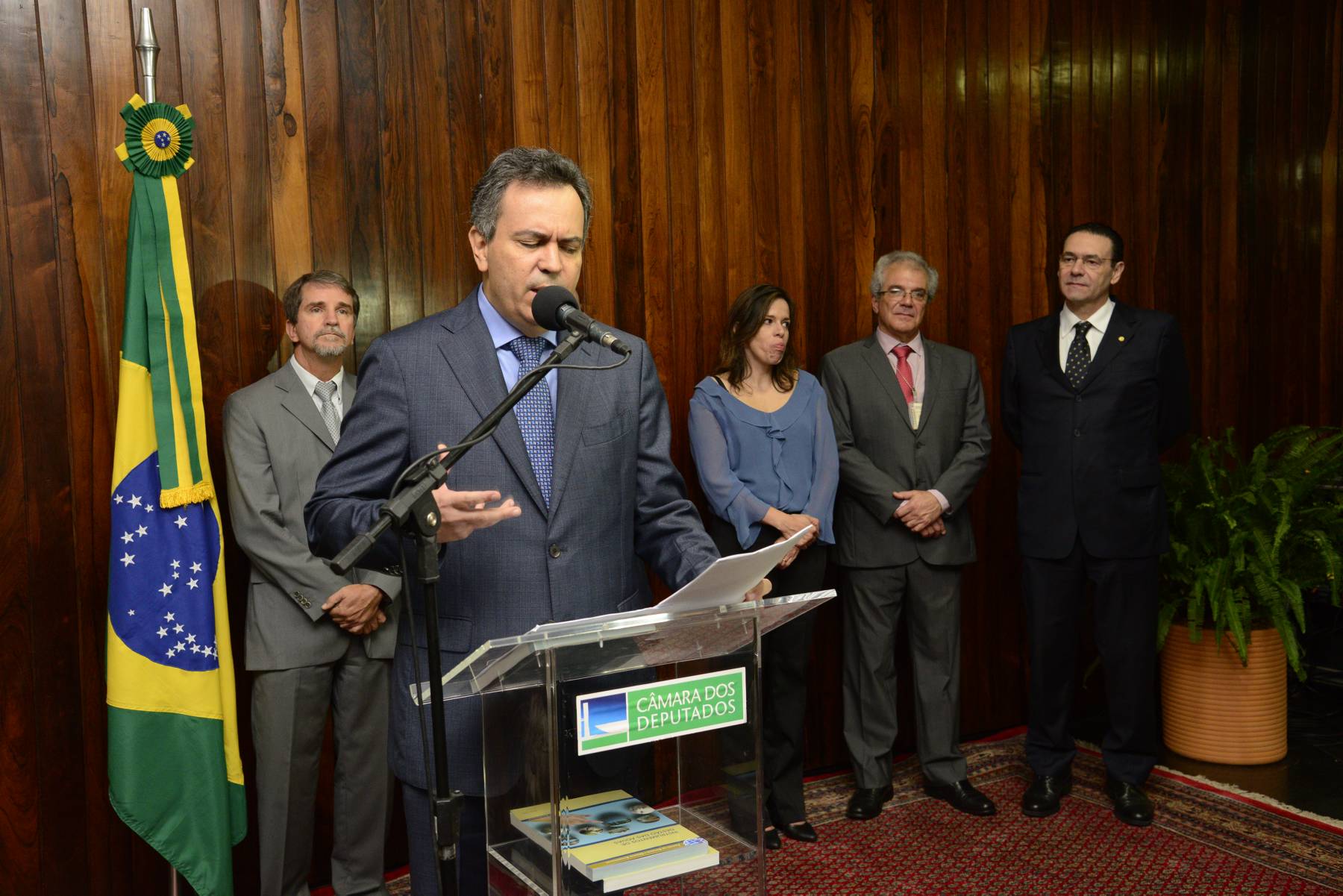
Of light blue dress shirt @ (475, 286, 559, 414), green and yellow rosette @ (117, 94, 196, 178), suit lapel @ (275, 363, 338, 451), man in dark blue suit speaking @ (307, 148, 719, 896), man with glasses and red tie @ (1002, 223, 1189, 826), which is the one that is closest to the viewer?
man in dark blue suit speaking @ (307, 148, 719, 896)

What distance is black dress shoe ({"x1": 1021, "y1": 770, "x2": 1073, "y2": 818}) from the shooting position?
3828 mm

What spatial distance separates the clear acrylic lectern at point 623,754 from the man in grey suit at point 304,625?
1623mm

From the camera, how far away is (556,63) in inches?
149

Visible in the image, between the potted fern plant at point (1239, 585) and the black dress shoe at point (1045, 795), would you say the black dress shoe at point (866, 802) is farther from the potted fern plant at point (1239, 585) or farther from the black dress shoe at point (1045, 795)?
the potted fern plant at point (1239, 585)

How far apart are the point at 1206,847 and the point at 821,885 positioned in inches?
49.8

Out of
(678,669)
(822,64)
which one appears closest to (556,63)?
(822,64)

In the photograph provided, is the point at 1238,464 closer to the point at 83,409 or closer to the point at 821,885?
the point at 821,885

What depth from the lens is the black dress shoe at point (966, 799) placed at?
3.85 m

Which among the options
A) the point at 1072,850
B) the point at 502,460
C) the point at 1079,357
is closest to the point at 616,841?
the point at 502,460

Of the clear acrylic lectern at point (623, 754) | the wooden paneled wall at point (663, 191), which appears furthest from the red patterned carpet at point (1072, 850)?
the clear acrylic lectern at point (623, 754)

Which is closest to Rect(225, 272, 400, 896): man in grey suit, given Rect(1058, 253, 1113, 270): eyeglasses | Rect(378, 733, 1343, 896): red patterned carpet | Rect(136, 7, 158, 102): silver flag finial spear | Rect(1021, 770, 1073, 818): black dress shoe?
Rect(378, 733, 1343, 896): red patterned carpet

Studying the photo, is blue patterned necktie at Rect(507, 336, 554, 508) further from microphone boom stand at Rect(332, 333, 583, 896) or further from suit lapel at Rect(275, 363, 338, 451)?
suit lapel at Rect(275, 363, 338, 451)

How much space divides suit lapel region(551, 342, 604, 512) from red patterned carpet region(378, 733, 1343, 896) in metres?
1.95

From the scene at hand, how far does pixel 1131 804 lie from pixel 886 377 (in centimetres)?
167
